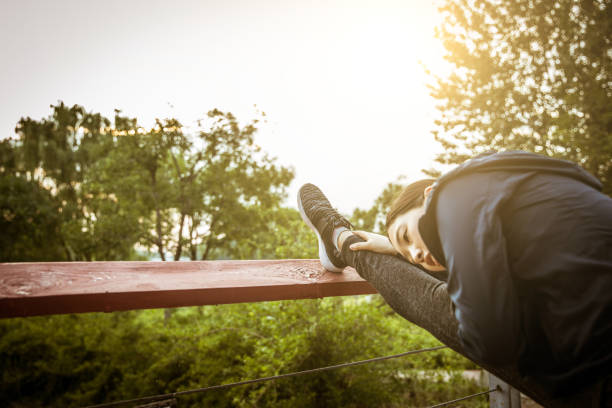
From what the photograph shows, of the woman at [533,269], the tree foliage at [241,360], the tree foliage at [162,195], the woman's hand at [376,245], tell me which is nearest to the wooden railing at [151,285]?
the woman's hand at [376,245]

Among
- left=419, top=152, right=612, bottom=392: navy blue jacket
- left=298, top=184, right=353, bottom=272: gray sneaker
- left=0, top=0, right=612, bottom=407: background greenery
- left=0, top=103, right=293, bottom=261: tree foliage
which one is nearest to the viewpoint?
left=419, top=152, right=612, bottom=392: navy blue jacket

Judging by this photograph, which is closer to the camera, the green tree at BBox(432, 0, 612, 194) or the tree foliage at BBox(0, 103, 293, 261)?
the green tree at BBox(432, 0, 612, 194)

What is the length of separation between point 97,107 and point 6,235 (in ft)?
20.4

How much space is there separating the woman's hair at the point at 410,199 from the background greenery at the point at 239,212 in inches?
95.1

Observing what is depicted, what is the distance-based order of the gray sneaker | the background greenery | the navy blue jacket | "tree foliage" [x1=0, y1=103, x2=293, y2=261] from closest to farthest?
1. the navy blue jacket
2. the gray sneaker
3. the background greenery
4. "tree foliage" [x1=0, y1=103, x2=293, y2=261]

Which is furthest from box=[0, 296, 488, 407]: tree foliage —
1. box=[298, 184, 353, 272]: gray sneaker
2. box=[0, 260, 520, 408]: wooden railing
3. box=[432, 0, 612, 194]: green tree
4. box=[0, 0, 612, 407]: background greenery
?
box=[432, 0, 612, 194]: green tree

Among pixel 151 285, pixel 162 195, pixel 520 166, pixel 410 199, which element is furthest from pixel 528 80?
pixel 162 195

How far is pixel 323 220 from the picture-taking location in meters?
1.44

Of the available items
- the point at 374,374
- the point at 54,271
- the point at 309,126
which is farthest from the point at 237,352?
the point at 309,126

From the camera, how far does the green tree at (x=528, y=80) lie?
6.27 metres

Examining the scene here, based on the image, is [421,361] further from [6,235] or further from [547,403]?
[6,235]

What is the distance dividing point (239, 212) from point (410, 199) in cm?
1141

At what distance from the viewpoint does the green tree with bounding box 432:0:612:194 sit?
6273 mm

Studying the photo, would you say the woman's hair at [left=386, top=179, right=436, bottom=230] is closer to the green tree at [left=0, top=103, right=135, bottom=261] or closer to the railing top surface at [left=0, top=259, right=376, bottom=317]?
the railing top surface at [left=0, top=259, right=376, bottom=317]
